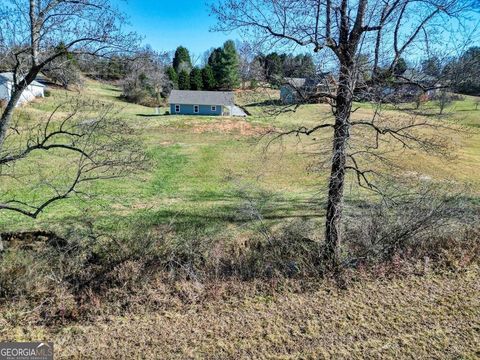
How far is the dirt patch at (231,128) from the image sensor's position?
86.5ft

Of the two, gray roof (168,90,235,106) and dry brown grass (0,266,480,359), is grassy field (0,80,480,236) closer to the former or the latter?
dry brown grass (0,266,480,359)

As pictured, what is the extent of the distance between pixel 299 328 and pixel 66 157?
16632 millimetres

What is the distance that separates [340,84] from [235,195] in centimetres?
752

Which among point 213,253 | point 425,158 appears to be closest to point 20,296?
point 213,253

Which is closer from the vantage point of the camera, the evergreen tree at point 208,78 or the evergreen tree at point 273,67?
the evergreen tree at point 273,67

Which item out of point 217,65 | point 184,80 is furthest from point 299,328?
point 184,80

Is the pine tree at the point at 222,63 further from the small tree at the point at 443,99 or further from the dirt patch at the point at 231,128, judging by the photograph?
the small tree at the point at 443,99

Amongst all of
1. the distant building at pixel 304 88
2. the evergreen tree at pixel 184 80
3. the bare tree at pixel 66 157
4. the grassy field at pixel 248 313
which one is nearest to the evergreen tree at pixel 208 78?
the evergreen tree at pixel 184 80

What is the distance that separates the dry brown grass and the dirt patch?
21223mm

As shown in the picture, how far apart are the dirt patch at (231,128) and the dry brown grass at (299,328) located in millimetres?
21223

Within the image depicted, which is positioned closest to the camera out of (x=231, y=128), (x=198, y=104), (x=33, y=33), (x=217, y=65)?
(x=33, y=33)

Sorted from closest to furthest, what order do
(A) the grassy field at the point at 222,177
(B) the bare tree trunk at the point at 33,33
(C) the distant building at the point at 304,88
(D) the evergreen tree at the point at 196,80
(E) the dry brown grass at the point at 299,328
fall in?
(E) the dry brown grass at the point at 299,328
(B) the bare tree trunk at the point at 33,33
(C) the distant building at the point at 304,88
(A) the grassy field at the point at 222,177
(D) the evergreen tree at the point at 196,80

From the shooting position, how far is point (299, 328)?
4.55m

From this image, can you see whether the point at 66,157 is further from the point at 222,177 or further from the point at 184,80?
the point at 184,80
